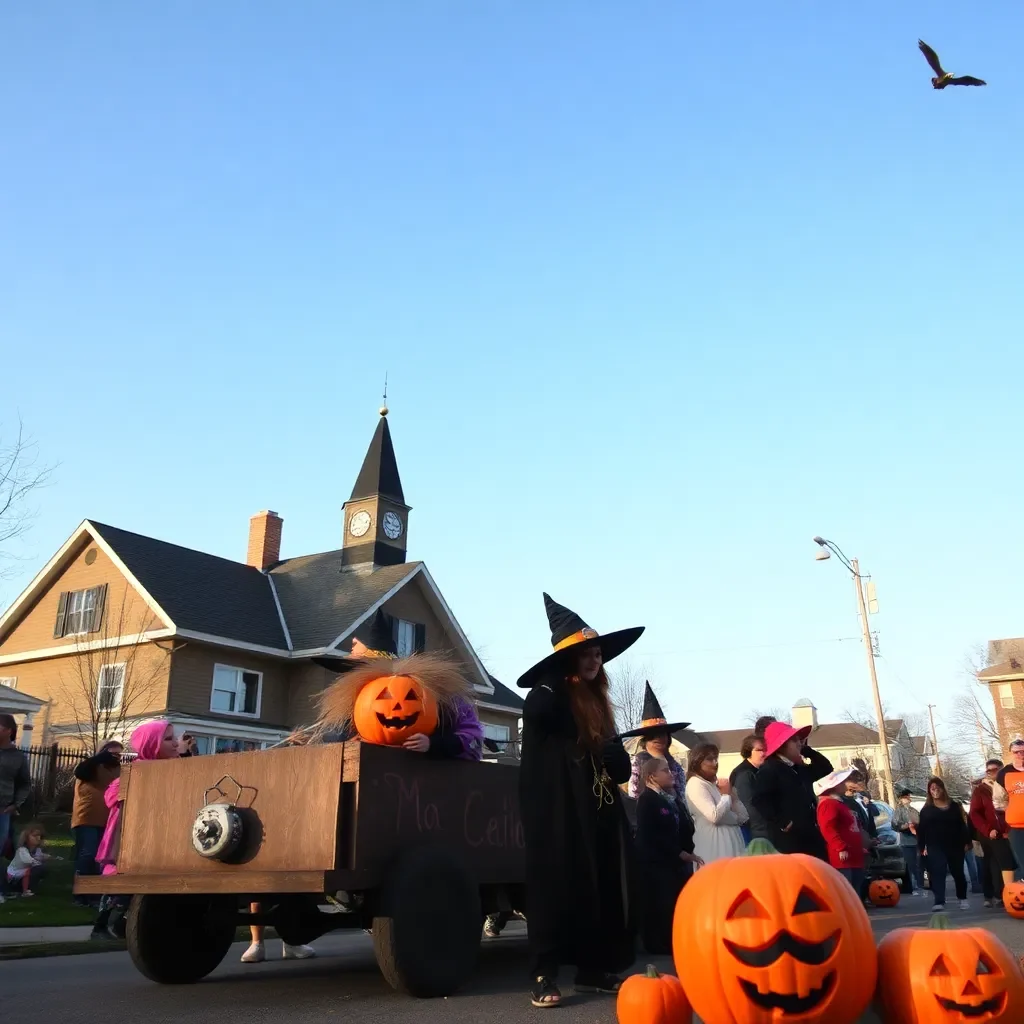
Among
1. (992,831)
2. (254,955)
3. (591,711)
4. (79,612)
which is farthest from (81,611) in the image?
(591,711)

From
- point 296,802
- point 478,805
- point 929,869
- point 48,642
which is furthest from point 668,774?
point 48,642

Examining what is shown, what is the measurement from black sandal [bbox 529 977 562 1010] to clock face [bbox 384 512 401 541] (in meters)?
31.1

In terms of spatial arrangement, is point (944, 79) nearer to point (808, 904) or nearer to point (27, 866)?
point (808, 904)

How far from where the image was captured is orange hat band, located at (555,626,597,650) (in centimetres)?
527

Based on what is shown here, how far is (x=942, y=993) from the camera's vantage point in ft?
11.2

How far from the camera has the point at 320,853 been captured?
5008mm

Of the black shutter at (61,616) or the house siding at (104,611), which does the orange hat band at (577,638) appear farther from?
the black shutter at (61,616)

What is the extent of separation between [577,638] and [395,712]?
119cm

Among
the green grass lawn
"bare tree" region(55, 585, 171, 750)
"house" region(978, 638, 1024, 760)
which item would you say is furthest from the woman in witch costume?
"house" region(978, 638, 1024, 760)

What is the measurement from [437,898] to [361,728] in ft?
3.67

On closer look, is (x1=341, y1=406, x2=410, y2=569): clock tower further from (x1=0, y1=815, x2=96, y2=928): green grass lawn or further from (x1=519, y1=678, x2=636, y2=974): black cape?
(x1=519, y1=678, x2=636, y2=974): black cape

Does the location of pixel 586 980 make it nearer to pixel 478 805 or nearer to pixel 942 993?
pixel 478 805

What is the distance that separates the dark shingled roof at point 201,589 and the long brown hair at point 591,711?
2390 centimetres

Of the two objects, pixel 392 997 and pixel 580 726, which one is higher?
pixel 580 726
